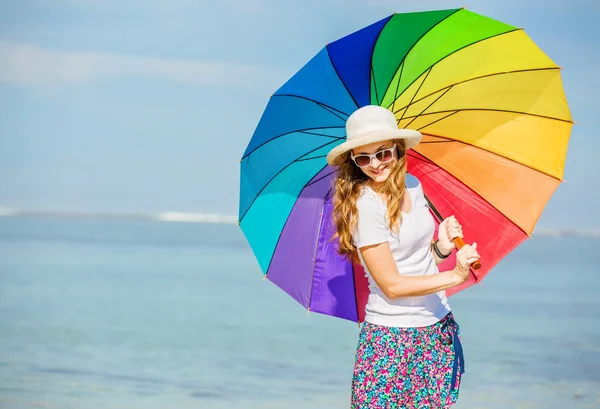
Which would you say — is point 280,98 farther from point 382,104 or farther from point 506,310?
point 506,310

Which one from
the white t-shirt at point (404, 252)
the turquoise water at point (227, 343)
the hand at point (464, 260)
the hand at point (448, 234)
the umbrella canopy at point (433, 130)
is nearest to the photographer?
the hand at point (464, 260)

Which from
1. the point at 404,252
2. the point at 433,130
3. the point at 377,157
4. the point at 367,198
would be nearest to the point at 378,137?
the point at 377,157

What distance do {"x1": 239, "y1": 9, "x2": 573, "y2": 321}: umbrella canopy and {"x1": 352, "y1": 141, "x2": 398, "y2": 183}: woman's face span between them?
1.47ft

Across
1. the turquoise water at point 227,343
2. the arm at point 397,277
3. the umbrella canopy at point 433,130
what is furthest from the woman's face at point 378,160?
the turquoise water at point 227,343

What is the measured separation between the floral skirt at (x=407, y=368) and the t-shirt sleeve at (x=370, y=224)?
0.30m

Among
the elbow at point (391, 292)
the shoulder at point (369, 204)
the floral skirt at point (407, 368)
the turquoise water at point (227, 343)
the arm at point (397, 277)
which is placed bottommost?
the turquoise water at point (227, 343)

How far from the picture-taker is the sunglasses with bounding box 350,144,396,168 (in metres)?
2.85

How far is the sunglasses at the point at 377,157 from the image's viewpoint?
2.85 metres

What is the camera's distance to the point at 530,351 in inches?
353

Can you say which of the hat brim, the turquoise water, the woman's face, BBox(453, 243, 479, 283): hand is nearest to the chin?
the woman's face

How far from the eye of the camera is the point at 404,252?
9.38 feet

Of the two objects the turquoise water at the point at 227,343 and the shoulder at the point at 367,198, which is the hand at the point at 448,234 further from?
the turquoise water at the point at 227,343

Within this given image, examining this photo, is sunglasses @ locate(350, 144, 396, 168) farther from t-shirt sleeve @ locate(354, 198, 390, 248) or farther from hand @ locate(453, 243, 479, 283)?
hand @ locate(453, 243, 479, 283)

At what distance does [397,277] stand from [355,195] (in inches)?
11.8
